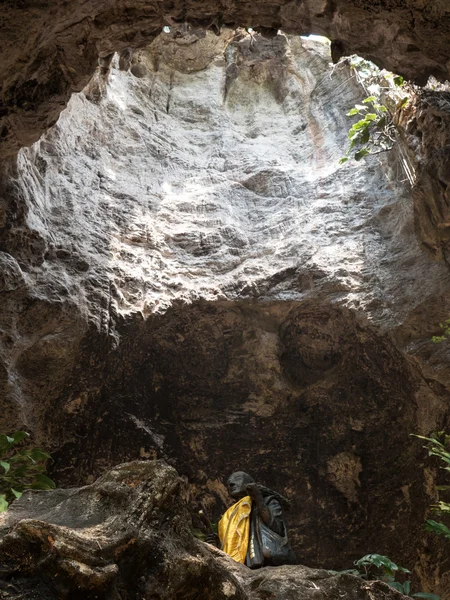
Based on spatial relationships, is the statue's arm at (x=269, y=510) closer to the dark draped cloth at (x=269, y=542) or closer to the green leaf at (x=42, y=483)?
the dark draped cloth at (x=269, y=542)

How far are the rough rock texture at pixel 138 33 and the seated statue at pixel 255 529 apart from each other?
3.58 m

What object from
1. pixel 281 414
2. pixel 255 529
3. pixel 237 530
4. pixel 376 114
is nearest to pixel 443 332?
pixel 281 414

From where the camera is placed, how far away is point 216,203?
27.5ft

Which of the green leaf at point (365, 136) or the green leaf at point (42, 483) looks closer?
the green leaf at point (42, 483)

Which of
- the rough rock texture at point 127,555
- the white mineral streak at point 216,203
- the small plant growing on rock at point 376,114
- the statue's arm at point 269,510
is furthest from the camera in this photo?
the small plant growing on rock at point 376,114

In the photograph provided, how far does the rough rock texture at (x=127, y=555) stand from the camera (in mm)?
2703

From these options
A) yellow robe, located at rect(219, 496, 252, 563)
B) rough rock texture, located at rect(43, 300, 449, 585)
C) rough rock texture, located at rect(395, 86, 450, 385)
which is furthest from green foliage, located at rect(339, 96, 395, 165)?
yellow robe, located at rect(219, 496, 252, 563)

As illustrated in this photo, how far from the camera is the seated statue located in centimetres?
489

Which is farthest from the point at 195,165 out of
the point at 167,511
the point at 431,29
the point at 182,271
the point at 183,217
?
the point at 167,511

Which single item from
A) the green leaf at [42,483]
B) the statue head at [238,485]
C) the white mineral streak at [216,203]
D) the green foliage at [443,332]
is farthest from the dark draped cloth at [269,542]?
the white mineral streak at [216,203]

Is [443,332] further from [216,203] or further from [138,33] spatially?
[138,33]

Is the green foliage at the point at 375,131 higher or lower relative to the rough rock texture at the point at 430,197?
higher

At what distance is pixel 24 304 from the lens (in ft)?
20.8

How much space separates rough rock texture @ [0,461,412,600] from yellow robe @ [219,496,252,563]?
4.26ft
